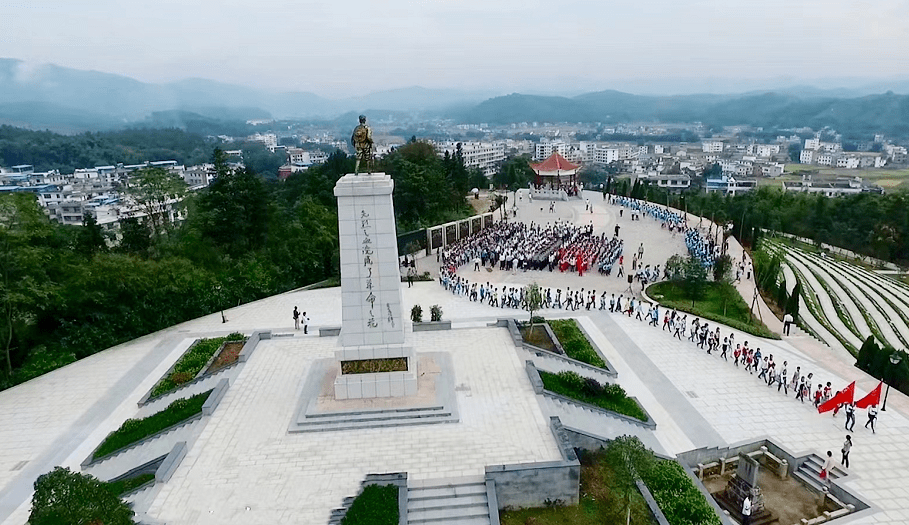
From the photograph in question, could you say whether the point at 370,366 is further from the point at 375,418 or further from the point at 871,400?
the point at 871,400

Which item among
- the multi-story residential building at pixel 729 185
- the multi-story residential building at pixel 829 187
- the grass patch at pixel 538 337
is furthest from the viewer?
the multi-story residential building at pixel 729 185

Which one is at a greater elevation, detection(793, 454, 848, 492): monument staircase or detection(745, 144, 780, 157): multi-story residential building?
detection(745, 144, 780, 157): multi-story residential building

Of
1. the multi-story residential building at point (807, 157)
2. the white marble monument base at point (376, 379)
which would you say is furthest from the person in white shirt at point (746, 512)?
the multi-story residential building at point (807, 157)

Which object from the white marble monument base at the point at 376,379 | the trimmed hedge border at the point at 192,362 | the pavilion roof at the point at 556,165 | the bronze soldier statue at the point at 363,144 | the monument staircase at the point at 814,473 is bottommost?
the monument staircase at the point at 814,473

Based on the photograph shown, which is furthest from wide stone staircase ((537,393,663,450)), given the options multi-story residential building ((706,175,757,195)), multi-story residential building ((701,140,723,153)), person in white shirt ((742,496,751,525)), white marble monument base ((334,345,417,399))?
multi-story residential building ((701,140,723,153))

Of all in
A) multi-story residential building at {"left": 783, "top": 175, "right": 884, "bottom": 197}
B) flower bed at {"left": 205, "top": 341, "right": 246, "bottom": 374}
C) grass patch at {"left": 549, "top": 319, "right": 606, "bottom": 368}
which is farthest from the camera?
multi-story residential building at {"left": 783, "top": 175, "right": 884, "bottom": 197}

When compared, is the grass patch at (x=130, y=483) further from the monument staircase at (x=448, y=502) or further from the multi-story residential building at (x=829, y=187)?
the multi-story residential building at (x=829, y=187)

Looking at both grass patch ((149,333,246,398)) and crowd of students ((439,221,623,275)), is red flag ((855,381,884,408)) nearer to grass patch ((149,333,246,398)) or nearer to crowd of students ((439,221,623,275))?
crowd of students ((439,221,623,275))
